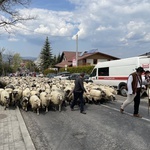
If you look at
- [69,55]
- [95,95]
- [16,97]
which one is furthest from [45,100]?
[69,55]

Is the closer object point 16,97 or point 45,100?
point 45,100

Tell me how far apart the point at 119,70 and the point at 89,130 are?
9.99 metres

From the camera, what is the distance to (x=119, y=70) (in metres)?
16.6

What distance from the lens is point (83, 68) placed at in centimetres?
3900

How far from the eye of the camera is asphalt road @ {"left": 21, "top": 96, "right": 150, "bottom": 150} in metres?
5.88

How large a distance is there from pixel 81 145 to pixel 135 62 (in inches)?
408

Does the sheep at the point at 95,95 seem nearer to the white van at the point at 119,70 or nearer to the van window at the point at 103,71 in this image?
the white van at the point at 119,70

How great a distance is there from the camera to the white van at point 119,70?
49.2 feet

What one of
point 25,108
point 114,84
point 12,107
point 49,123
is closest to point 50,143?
point 49,123

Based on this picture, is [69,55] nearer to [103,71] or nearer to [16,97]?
[103,71]

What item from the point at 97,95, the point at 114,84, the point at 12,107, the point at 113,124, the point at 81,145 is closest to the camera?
the point at 81,145

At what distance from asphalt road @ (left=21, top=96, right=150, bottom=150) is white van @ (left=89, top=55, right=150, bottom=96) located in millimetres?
5726

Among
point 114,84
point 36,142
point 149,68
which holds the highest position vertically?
point 149,68

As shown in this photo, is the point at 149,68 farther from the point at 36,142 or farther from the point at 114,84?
the point at 36,142
